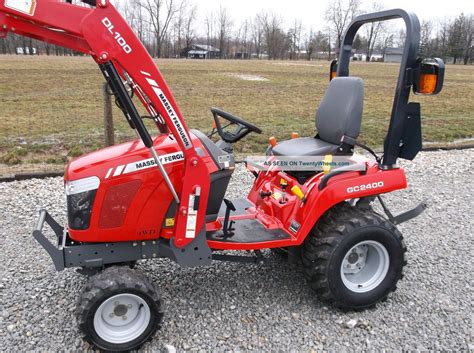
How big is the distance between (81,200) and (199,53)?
80384mm

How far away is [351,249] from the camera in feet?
10.1

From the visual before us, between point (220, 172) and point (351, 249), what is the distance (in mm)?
1071

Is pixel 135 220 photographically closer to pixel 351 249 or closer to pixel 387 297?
pixel 351 249

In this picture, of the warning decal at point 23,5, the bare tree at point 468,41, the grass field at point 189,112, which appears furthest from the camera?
the bare tree at point 468,41

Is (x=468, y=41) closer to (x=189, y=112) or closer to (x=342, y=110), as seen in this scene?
(x=189, y=112)

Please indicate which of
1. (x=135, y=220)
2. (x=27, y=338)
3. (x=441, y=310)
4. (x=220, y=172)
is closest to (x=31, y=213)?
(x=27, y=338)

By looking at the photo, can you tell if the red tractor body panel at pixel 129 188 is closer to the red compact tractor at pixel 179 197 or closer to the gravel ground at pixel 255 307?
the red compact tractor at pixel 179 197

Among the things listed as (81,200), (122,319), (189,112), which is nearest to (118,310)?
(122,319)

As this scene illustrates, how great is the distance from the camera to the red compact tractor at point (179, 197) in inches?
95.0

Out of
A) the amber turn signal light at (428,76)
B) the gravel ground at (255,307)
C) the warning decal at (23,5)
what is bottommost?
the gravel ground at (255,307)

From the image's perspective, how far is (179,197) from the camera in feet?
9.09

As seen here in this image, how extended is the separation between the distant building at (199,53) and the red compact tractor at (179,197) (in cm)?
7377

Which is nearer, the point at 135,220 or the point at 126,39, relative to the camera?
the point at 126,39

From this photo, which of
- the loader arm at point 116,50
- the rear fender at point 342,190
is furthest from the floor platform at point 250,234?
the loader arm at point 116,50
